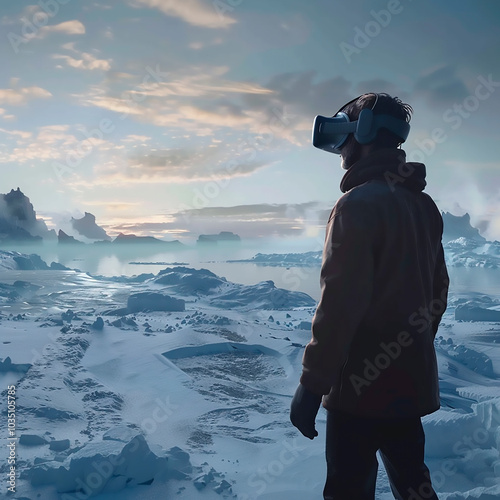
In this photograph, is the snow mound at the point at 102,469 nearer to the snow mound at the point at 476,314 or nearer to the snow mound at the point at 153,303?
the snow mound at the point at 153,303

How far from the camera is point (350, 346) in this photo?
4.98ft

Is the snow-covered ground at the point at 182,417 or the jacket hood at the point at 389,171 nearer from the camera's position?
the jacket hood at the point at 389,171

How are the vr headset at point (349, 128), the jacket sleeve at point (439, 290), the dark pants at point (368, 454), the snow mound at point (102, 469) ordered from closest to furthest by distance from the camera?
the dark pants at point (368, 454)
the vr headset at point (349, 128)
the jacket sleeve at point (439, 290)
the snow mound at point (102, 469)

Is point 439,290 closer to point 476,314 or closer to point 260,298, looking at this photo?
point 476,314

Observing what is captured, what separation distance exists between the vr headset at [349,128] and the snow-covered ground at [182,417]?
233cm

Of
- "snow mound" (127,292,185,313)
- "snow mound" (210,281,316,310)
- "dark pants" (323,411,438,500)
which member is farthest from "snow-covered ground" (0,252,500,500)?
"snow mound" (210,281,316,310)

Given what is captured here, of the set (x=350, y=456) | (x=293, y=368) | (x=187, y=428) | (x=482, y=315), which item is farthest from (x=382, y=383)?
(x=482, y=315)

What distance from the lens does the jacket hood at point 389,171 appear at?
1598mm

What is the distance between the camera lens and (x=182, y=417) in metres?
4.56

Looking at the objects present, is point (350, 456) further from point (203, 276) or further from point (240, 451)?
point (203, 276)

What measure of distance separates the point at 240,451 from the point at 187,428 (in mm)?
841

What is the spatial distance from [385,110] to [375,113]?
0.04 meters

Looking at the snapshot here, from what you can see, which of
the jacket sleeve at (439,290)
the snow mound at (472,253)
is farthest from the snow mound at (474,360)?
the snow mound at (472,253)

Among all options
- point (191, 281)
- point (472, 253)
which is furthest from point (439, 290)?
point (472, 253)
